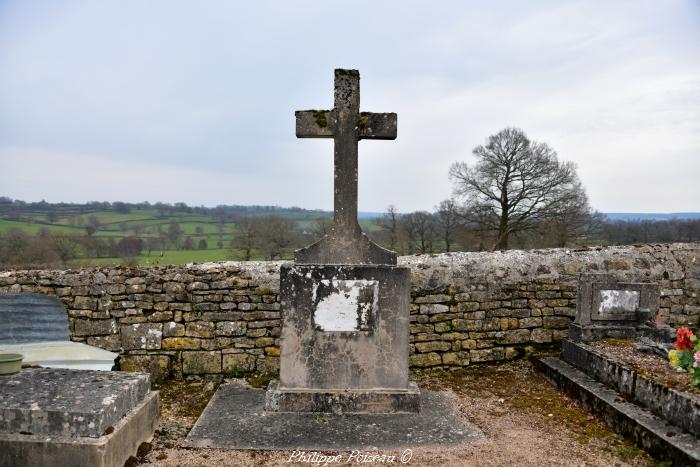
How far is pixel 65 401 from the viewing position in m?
3.49

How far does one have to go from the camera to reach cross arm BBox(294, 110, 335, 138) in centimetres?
510

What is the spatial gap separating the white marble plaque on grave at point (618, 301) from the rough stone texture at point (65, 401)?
5378mm

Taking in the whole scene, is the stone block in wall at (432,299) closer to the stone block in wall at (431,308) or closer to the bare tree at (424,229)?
the stone block in wall at (431,308)

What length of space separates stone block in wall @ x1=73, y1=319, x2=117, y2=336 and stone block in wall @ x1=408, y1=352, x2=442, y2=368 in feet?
12.2

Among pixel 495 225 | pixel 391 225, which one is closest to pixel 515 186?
pixel 495 225

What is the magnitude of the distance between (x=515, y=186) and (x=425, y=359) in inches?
615

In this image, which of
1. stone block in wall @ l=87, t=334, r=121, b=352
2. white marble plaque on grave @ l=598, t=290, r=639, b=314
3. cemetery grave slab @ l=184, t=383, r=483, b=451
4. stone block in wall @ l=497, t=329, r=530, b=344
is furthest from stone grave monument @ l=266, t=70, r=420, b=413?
white marble plaque on grave @ l=598, t=290, r=639, b=314

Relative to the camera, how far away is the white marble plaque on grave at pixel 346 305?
4.98m

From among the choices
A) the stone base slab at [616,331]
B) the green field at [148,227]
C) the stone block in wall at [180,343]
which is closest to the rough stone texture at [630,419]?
the stone base slab at [616,331]

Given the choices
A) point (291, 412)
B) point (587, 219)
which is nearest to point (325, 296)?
point (291, 412)

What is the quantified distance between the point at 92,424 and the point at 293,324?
80.5 inches

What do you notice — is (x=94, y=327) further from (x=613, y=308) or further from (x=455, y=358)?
(x=613, y=308)

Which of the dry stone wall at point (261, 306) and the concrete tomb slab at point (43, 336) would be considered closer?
the concrete tomb slab at point (43, 336)

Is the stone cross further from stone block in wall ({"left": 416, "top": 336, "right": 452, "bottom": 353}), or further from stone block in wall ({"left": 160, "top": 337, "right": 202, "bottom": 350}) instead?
stone block in wall ({"left": 160, "top": 337, "right": 202, "bottom": 350})
